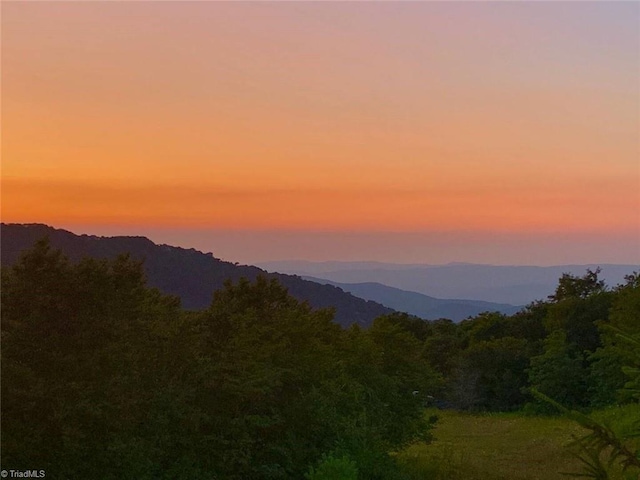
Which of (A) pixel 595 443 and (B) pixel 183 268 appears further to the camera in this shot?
(B) pixel 183 268

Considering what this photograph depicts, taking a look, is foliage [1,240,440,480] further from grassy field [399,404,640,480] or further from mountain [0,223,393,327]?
mountain [0,223,393,327]

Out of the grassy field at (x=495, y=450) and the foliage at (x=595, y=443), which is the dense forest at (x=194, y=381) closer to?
the foliage at (x=595, y=443)

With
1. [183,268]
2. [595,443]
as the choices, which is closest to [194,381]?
[595,443]

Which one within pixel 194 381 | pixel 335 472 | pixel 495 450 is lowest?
pixel 495 450

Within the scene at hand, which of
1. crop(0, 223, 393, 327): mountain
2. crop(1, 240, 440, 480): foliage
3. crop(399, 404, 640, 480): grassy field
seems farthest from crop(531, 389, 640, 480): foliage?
crop(0, 223, 393, 327): mountain

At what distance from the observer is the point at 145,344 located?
12.3 meters

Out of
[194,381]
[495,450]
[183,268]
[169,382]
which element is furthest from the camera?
[183,268]

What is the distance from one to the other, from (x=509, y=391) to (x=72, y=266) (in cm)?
4713

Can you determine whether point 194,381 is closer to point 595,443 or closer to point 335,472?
point 335,472

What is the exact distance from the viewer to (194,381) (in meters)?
13.5

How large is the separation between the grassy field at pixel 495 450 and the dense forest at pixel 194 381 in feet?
4.69

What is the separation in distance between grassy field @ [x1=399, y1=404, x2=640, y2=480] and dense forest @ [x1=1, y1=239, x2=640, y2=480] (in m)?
1.43

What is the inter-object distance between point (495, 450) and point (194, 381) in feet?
64.2

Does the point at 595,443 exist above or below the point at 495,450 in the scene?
above
